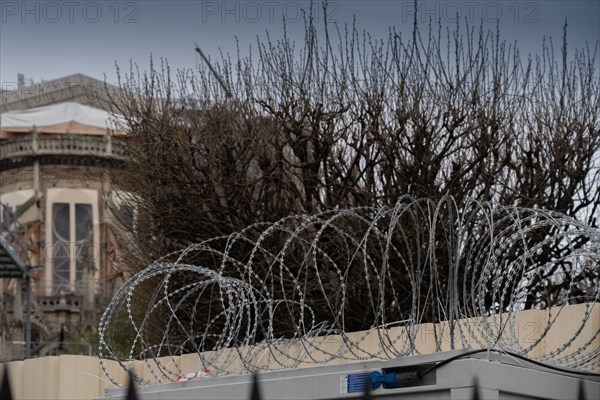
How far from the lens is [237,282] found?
1323 centimetres

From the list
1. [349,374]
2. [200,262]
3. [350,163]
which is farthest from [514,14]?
[349,374]

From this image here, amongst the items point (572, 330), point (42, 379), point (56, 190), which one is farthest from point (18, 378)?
point (56, 190)

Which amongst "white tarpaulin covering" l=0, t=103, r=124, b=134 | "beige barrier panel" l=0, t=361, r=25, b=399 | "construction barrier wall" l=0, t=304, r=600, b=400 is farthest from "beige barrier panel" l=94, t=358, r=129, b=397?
"white tarpaulin covering" l=0, t=103, r=124, b=134

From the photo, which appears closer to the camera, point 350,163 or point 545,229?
point 545,229

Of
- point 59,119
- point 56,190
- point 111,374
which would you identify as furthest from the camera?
point 59,119

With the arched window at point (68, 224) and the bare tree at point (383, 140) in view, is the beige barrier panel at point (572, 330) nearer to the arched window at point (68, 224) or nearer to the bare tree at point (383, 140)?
the bare tree at point (383, 140)

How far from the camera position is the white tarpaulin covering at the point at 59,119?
216 ft

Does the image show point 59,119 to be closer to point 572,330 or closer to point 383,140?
point 383,140

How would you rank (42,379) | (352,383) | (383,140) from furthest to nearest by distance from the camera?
(383,140), (42,379), (352,383)

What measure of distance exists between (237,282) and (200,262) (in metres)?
10.5

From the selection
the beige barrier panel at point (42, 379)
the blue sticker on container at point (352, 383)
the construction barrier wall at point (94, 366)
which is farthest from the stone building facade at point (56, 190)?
the blue sticker on container at point (352, 383)

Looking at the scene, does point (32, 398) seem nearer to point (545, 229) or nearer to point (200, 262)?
point (200, 262)

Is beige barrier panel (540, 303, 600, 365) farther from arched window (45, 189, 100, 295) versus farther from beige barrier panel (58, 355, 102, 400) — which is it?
A: arched window (45, 189, 100, 295)

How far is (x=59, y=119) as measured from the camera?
66375 mm
